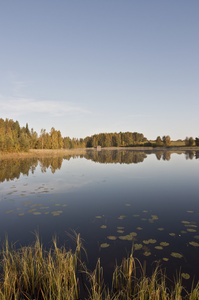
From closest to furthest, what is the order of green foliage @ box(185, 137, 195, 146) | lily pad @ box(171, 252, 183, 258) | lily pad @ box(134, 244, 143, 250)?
1. lily pad @ box(171, 252, 183, 258)
2. lily pad @ box(134, 244, 143, 250)
3. green foliage @ box(185, 137, 195, 146)

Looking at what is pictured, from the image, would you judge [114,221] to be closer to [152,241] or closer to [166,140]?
[152,241]

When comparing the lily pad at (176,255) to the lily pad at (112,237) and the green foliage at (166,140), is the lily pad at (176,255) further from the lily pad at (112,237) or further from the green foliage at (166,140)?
the green foliage at (166,140)

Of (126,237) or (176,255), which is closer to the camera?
(176,255)

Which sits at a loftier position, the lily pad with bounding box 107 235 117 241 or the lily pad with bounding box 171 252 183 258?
the lily pad with bounding box 171 252 183 258

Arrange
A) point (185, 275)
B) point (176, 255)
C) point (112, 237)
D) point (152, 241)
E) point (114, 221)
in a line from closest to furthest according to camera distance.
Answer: point (185, 275) → point (176, 255) → point (152, 241) → point (112, 237) → point (114, 221)

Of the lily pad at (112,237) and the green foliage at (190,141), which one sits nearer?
the lily pad at (112,237)

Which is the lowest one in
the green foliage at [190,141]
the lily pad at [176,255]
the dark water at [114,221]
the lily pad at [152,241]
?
the dark water at [114,221]

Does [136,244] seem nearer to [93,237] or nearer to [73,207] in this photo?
[93,237]

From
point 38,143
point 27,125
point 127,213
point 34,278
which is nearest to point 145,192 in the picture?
point 127,213

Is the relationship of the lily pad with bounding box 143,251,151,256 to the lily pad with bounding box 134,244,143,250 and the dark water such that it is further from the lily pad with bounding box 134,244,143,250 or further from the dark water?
the lily pad with bounding box 134,244,143,250

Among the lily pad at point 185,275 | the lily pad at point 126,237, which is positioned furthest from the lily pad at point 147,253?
the lily pad at point 185,275

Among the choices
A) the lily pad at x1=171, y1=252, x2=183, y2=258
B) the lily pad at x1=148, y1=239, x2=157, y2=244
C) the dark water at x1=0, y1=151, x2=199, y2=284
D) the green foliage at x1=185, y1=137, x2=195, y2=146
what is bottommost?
the dark water at x1=0, y1=151, x2=199, y2=284

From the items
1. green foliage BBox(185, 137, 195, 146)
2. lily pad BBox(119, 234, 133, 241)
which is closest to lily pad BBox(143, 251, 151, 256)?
lily pad BBox(119, 234, 133, 241)

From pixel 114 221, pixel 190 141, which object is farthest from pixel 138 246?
pixel 190 141
